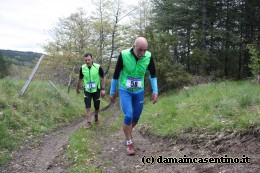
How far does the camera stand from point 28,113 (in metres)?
9.48

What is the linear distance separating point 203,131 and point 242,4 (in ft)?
67.3

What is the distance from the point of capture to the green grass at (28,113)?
707cm

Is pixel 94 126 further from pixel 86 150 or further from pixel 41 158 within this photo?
pixel 41 158

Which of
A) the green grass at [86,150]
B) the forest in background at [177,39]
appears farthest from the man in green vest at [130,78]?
the forest in background at [177,39]

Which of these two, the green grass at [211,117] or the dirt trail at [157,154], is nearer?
the dirt trail at [157,154]

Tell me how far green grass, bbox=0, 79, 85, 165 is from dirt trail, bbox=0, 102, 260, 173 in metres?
0.61

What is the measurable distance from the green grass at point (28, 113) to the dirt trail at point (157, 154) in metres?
0.61

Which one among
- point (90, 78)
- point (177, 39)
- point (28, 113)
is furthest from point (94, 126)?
point (177, 39)

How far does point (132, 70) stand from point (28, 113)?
5.54 meters

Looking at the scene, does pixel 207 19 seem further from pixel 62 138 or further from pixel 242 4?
pixel 62 138

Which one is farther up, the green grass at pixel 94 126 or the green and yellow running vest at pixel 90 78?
the green and yellow running vest at pixel 90 78

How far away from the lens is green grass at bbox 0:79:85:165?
7.07 metres

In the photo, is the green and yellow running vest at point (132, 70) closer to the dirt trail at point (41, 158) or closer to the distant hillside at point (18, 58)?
the dirt trail at point (41, 158)

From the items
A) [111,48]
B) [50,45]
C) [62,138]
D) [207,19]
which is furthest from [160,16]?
[62,138]
